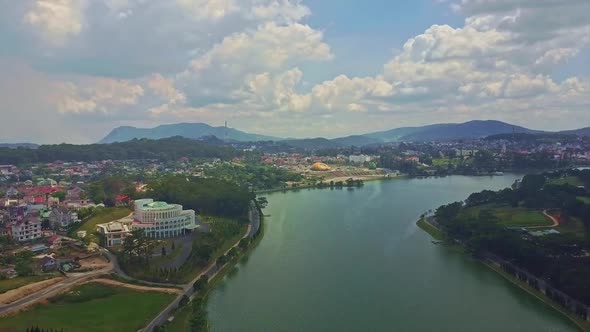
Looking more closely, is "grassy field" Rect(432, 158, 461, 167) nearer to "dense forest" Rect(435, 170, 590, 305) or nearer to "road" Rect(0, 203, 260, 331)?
"dense forest" Rect(435, 170, 590, 305)

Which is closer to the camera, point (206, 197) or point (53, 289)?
point (53, 289)

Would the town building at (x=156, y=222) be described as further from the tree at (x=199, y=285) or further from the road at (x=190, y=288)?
the tree at (x=199, y=285)

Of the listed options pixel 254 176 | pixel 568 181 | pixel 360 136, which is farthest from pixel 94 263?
pixel 360 136

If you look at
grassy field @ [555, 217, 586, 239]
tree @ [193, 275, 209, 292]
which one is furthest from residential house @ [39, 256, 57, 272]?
grassy field @ [555, 217, 586, 239]

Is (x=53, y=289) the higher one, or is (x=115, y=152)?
(x=115, y=152)

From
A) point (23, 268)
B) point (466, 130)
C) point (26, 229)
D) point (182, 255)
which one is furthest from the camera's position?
point (466, 130)

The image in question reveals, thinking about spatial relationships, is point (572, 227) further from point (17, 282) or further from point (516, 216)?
point (17, 282)

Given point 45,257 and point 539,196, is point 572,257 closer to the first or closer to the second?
point 539,196
